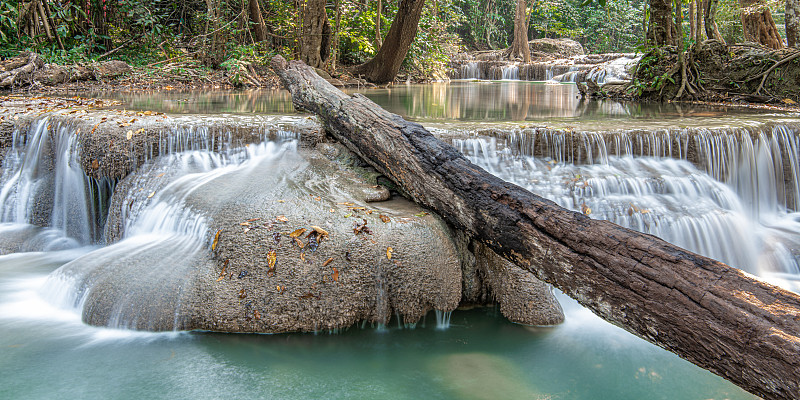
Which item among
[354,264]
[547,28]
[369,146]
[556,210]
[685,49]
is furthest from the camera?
[547,28]

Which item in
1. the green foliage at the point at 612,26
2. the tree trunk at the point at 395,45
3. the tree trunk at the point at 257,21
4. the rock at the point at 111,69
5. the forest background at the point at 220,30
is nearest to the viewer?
the rock at the point at 111,69

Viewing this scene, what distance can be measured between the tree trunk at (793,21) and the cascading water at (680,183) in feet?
17.4

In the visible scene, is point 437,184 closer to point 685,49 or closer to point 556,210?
point 556,210

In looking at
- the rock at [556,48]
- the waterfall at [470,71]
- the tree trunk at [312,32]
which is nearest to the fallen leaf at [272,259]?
the tree trunk at [312,32]

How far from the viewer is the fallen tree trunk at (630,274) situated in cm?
189

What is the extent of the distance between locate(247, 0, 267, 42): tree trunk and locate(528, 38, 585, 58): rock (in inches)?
636

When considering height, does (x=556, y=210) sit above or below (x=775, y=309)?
above

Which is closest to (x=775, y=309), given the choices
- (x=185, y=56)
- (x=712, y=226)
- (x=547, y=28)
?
(x=712, y=226)

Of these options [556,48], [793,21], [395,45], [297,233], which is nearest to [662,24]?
[793,21]

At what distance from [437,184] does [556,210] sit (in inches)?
38.4

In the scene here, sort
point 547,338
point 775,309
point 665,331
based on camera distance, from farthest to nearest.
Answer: point 547,338
point 665,331
point 775,309

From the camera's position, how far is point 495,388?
2945 mm

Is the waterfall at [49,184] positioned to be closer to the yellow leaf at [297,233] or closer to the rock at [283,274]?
the rock at [283,274]

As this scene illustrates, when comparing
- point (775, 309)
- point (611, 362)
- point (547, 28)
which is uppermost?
point (547, 28)
